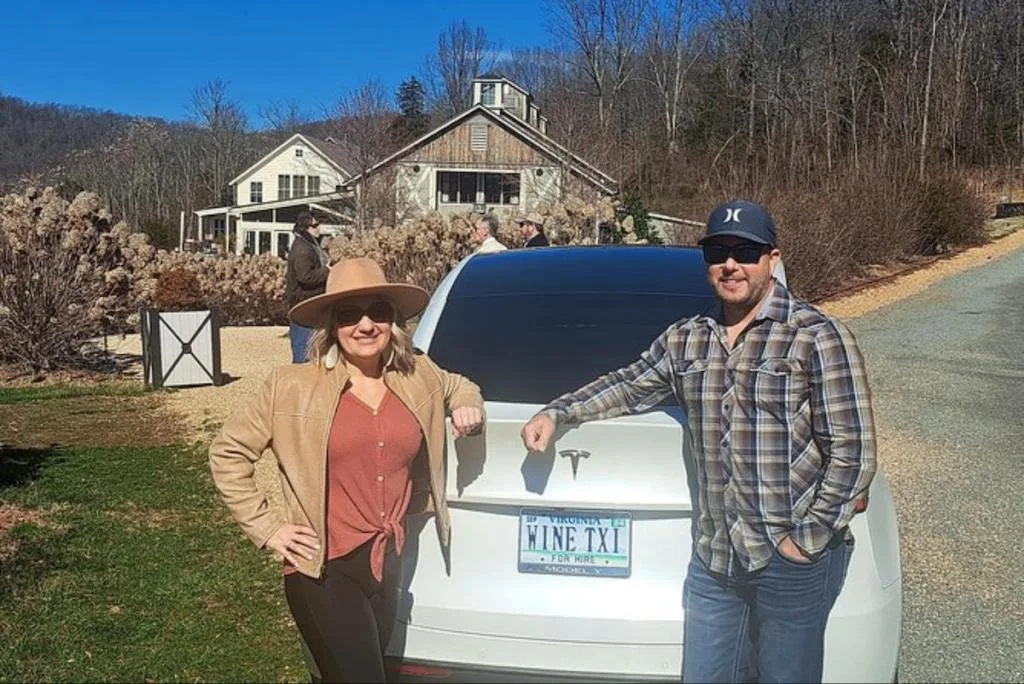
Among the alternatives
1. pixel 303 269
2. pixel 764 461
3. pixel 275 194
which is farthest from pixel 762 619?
pixel 275 194

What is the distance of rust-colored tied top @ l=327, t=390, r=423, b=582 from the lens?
111 inches

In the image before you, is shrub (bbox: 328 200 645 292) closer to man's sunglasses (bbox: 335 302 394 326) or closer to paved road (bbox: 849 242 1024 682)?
paved road (bbox: 849 242 1024 682)

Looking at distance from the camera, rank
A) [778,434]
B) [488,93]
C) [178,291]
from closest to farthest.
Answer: [778,434]
[178,291]
[488,93]

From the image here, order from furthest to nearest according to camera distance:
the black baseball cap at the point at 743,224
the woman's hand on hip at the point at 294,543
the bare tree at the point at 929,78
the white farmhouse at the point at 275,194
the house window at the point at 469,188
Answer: the white farmhouse at the point at 275,194 → the house window at the point at 469,188 → the bare tree at the point at 929,78 → the woman's hand on hip at the point at 294,543 → the black baseball cap at the point at 743,224

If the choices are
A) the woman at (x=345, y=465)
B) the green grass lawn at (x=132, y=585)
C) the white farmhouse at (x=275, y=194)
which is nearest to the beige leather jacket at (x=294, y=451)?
the woman at (x=345, y=465)

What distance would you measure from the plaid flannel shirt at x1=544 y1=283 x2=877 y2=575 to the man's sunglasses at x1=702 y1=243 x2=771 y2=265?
0.11 metres

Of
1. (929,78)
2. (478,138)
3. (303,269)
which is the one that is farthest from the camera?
(478,138)

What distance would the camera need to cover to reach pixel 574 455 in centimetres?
282

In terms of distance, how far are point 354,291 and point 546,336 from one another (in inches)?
37.6

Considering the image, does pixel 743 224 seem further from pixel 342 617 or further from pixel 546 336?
pixel 342 617

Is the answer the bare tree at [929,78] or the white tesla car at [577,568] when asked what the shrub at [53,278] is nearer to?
the white tesla car at [577,568]

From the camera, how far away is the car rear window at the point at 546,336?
135 inches

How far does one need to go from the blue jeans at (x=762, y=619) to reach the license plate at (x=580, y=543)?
21 cm

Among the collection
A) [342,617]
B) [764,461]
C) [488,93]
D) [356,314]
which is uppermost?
[488,93]
